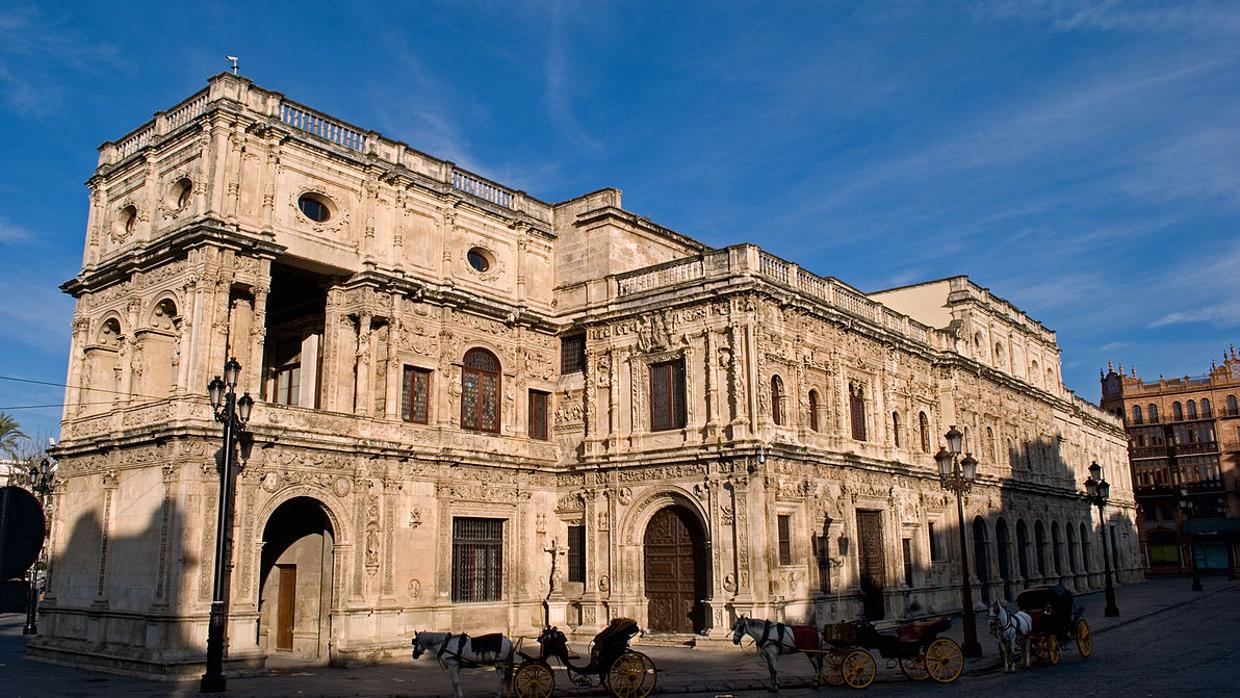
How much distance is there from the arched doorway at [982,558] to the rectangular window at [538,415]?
1768cm

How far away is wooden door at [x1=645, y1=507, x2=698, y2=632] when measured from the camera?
A: 25156 mm

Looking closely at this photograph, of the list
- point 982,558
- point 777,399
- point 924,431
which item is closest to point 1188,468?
point 982,558

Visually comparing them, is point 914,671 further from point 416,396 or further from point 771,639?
point 416,396

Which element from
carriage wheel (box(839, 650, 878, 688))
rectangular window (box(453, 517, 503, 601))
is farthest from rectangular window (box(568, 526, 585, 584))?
carriage wheel (box(839, 650, 878, 688))

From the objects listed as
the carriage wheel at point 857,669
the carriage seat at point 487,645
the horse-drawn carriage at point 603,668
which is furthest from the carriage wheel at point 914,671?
the carriage seat at point 487,645

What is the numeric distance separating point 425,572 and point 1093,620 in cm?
1983

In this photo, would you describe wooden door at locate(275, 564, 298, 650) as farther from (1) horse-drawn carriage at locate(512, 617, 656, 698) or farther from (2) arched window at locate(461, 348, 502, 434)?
(1) horse-drawn carriage at locate(512, 617, 656, 698)

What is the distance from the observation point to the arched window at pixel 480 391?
1021 inches

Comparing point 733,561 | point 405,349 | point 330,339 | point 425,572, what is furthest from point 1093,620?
point 330,339

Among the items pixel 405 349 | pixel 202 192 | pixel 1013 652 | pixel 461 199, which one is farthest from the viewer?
pixel 461 199

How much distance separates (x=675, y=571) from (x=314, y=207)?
43.5ft

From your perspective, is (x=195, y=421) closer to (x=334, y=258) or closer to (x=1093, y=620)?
(x=334, y=258)

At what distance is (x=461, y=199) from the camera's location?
26391 millimetres

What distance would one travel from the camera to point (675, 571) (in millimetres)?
25453
